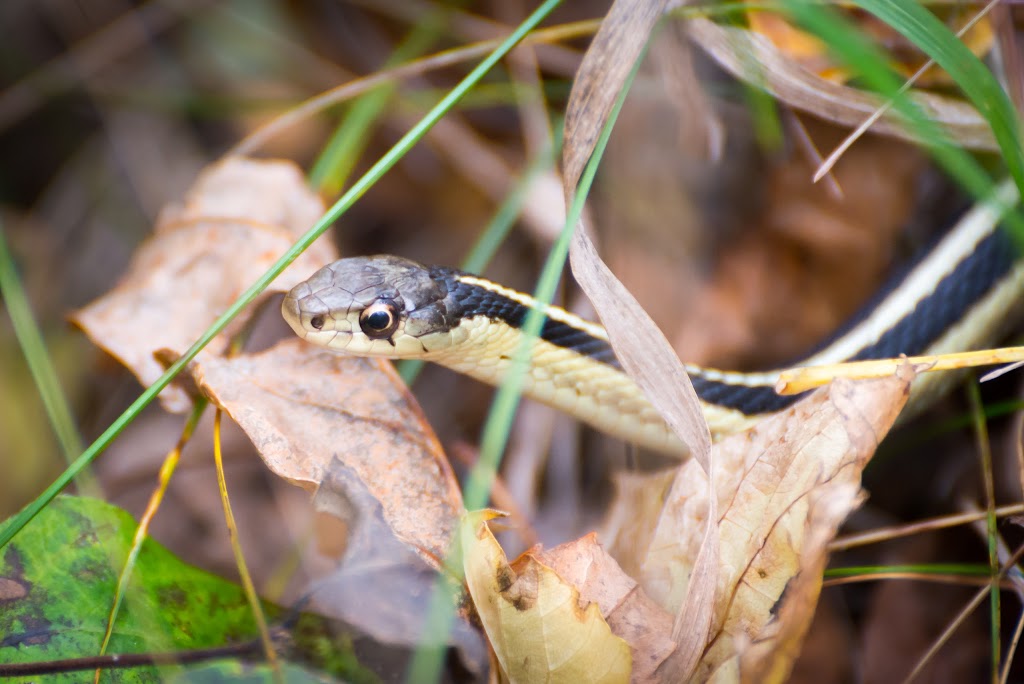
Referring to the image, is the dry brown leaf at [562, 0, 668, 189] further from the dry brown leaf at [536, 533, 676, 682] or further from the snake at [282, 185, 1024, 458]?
the dry brown leaf at [536, 533, 676, 682]

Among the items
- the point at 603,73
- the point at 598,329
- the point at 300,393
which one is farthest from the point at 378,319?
the point at 603,73

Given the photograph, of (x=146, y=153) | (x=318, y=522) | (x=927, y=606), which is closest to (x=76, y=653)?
(x=318, y=522)

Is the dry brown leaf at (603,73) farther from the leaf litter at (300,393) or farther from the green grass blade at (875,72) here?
the leaf litter at (300,393)

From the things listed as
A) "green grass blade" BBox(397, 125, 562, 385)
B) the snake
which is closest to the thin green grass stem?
the snake

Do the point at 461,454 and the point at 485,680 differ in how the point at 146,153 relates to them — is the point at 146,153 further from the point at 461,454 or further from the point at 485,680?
the point at 485,680

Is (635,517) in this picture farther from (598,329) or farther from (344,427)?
(344,427)

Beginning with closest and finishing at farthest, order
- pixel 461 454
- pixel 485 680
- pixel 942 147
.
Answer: pixel 942 147 → pixel 485 680 → pixel 461 454
